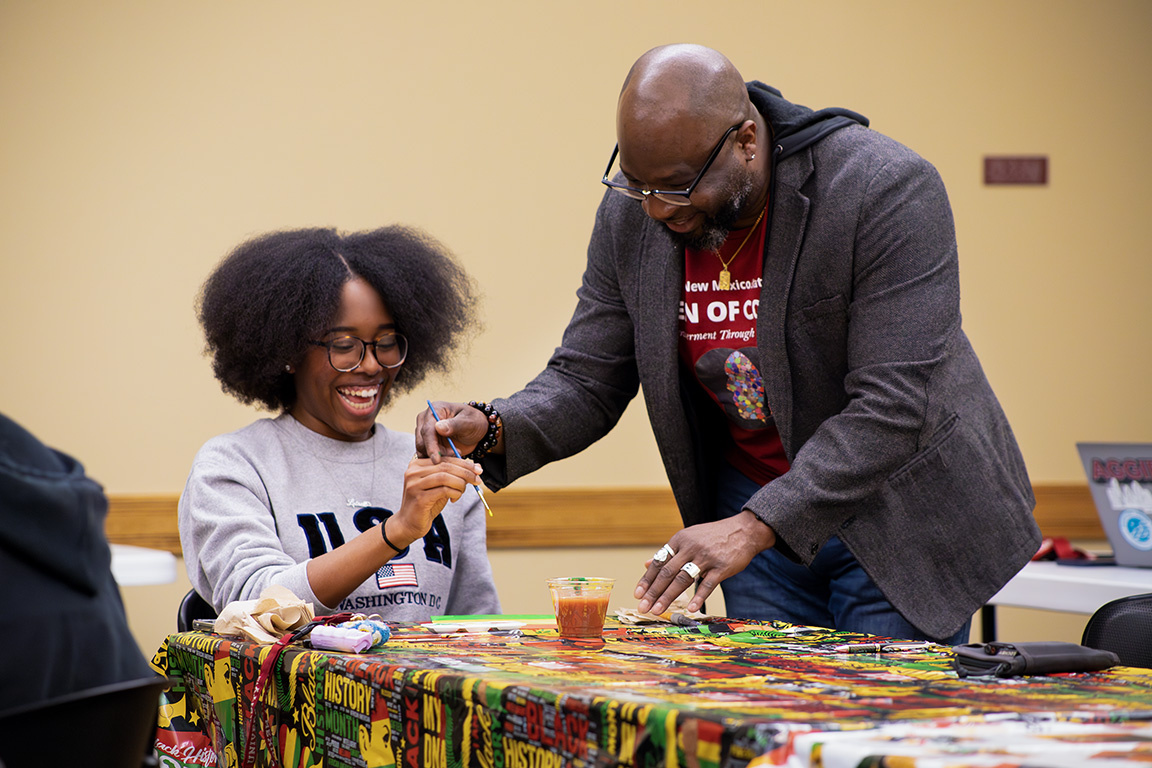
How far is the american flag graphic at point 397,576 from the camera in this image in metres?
2.06

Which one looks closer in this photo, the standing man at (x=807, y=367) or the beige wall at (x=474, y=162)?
the standing man at (x=807, y=367)

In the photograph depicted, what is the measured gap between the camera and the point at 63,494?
1018 millimetres

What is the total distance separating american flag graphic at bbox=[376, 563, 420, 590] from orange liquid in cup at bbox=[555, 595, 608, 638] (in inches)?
22.8

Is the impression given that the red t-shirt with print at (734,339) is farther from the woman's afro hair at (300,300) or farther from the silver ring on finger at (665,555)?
the woman's afro hair at (300,300)

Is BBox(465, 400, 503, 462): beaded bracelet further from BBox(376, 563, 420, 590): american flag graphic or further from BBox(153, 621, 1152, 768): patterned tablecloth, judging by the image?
BBox(153, 621, 1152, 768): patterned tablecloth

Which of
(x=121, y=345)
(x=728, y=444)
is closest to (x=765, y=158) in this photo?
(x=728, y=444)

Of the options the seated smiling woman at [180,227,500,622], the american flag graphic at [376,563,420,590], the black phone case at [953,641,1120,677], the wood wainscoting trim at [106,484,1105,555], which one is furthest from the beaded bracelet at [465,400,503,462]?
the wood wainscoting trim at [106,484,1105,555]

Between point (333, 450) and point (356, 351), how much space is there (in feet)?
0.63

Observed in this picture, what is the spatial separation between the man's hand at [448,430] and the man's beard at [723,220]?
0.47 meters

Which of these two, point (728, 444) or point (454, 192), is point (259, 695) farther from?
point (454, 192)

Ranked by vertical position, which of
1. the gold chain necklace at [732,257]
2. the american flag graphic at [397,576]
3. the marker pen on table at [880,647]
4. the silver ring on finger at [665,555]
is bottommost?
the american flag graphic at [397,576]

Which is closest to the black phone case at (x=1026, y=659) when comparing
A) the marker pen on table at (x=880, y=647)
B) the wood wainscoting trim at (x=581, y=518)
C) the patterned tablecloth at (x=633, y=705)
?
the patterned tablecloth at (x=633, y=705)

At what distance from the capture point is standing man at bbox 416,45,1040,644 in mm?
1804

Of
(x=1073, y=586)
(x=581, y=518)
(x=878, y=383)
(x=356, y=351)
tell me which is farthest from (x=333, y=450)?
(x=581, y=518)
